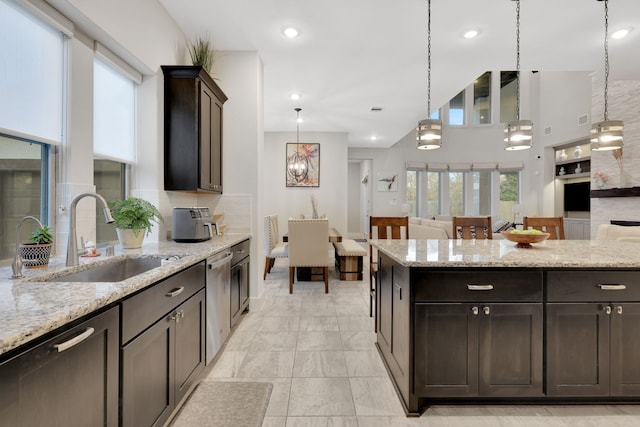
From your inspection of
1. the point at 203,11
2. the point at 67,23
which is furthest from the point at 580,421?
the point at 203,11

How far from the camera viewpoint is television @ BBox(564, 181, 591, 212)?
743cm

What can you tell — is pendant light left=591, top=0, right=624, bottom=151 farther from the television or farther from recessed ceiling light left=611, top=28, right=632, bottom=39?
the television

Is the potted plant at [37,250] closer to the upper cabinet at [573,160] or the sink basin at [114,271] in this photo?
the sink basin at [114,271]

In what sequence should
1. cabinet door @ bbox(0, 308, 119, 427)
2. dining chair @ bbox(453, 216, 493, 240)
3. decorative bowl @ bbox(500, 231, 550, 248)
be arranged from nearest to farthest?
1. cabinet door @ bbox(0, 308, 119, 427)
2. decorative bowl @ bbox(500, 231, 550, 248)
3. dining chair @ bbox(453, 216, 493, 240)

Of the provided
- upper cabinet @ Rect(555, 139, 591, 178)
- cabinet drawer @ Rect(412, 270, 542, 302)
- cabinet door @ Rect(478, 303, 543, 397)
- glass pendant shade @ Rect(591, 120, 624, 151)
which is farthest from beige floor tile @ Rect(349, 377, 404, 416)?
upper cabinet @ Rect(555, 139, 591, 178)

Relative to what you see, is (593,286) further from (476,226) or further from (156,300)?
(156,300)

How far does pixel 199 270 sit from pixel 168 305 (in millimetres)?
447

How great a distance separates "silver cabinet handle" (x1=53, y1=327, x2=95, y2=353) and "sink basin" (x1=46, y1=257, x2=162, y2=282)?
1.92ft

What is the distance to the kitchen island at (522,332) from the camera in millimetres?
1746

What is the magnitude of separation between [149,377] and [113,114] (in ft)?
6.68

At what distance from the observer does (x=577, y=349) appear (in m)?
1.76

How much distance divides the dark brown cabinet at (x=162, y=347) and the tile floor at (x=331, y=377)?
48 centimetres

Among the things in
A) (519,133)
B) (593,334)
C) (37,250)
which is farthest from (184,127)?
(593,334)

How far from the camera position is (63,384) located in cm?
92
